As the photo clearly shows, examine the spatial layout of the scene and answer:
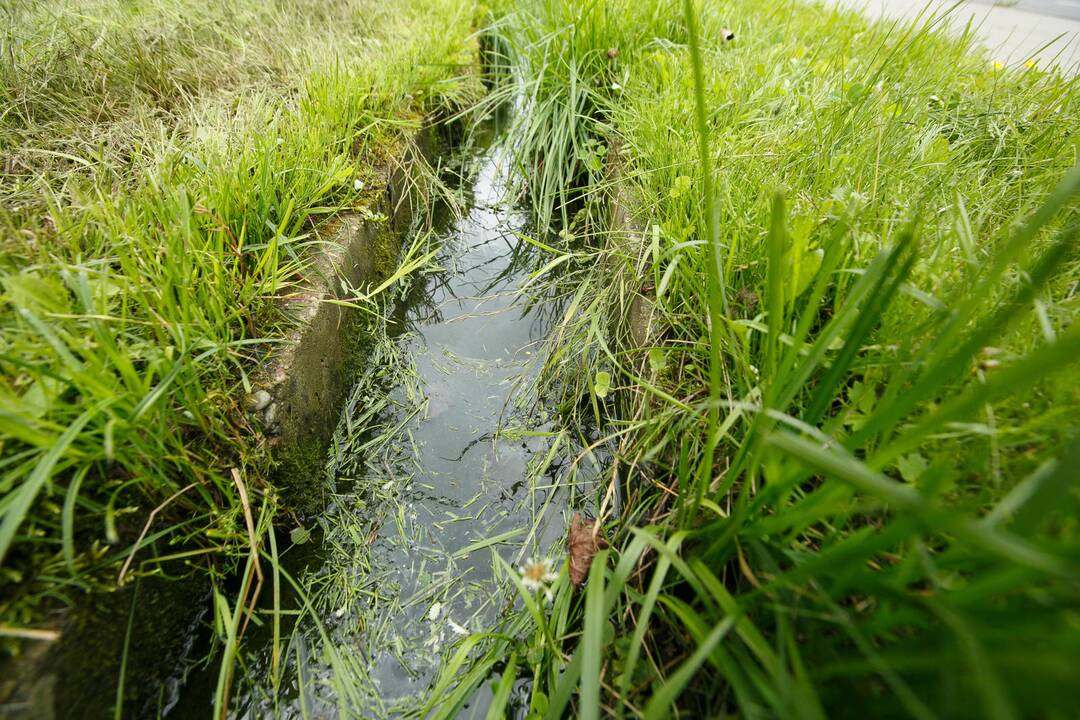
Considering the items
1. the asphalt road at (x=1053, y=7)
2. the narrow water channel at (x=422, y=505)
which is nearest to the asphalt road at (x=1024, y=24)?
the asphalt road at (x=1053, y=7)

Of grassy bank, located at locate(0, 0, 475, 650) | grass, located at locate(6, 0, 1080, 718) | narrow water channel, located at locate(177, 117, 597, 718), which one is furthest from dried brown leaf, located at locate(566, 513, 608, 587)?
grassy bank, located at locate(0, 0, 475, 650)

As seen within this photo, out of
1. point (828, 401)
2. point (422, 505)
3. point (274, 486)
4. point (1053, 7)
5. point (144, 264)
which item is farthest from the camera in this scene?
point (1053, 7)

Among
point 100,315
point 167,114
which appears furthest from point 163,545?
point 167,114

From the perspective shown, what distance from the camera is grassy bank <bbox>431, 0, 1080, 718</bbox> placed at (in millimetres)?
583

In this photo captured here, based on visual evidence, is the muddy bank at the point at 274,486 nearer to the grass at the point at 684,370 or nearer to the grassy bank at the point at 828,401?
the grass at the point at 684,370

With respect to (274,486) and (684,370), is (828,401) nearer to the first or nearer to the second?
(684,370)

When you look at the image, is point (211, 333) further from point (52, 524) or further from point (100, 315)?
point (52, 524)

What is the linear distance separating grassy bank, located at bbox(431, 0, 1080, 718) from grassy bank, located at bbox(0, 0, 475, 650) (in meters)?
0.74

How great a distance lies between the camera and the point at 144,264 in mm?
1173

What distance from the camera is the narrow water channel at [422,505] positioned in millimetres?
1196

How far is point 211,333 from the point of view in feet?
3.92

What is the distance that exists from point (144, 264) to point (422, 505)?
37.4 inches

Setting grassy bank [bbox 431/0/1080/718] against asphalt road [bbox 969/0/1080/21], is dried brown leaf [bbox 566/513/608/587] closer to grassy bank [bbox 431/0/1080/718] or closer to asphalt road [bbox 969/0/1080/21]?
grassy bank [bbox 431/0/1080/718]

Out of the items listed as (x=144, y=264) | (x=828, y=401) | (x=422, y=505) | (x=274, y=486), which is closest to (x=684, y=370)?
(x=828, y=401)
